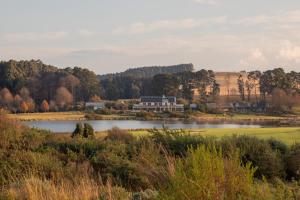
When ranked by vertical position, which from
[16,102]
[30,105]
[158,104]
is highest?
[16,102]

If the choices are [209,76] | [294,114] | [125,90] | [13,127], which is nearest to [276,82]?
[209,76]

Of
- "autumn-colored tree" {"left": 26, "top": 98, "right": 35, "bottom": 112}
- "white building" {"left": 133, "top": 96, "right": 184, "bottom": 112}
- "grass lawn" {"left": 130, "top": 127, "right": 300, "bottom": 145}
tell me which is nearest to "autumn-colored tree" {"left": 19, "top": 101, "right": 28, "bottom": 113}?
"autumn-colored tree" {"left": 26, "top": 98, "right": 35, "bottom": 112}

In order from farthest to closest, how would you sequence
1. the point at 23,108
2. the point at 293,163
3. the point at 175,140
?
the point at 23,108 < the point at 175,140 < the point at 293,163

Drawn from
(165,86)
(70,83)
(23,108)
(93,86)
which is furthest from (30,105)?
(165,86)

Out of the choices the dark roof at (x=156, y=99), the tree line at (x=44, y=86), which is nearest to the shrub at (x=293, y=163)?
the tree line at (x=44, y=86)

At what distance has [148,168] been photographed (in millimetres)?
12484

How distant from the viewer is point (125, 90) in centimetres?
15625

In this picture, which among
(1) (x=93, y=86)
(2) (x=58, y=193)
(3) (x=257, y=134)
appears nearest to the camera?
(2) (x=58, y=193)

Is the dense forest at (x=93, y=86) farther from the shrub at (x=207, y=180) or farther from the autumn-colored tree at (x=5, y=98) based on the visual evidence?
the shrub at (x=207, y=180)

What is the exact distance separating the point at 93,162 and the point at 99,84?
13862cm

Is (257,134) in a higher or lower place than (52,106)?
lower

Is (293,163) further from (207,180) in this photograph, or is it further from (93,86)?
(93,86)

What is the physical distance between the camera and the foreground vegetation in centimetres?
605

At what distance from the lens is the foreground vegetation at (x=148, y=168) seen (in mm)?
6055
